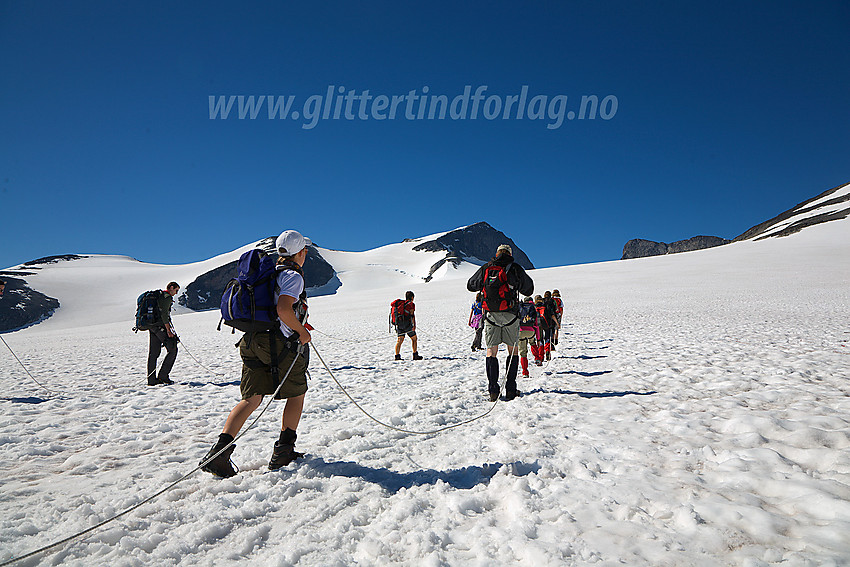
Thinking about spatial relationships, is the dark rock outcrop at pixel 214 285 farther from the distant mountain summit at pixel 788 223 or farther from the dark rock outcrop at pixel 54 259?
the distant mountain summit at pixel 788 223

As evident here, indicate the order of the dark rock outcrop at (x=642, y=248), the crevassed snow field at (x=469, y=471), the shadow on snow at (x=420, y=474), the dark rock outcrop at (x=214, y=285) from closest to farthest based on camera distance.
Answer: the crevassed snow field at (x=469, y=471)
the shadow on snow at (x=420, y=474)
the dark rock outcrop at (x=214, y=285)
the dark rock outcrop at (x=642, y=248)

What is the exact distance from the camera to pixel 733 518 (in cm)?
243

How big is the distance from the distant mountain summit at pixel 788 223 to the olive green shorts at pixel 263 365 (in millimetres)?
100021

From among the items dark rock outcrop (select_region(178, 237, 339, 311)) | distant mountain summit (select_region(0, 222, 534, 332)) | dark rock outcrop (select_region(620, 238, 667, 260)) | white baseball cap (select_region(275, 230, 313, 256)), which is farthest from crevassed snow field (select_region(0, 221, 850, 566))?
dark rock outcrop (select_region(620, 238, 667, 260))

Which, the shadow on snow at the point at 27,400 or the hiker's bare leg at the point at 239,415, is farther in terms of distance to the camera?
the shadow on snow at the point at 27,400

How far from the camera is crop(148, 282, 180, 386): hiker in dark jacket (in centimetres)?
887

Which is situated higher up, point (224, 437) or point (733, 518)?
point (224, 437)

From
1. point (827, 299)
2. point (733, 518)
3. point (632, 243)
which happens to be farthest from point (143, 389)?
point (632, 243)

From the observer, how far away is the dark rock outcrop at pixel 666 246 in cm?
15300

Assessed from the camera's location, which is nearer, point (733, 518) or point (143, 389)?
point (733, 518)

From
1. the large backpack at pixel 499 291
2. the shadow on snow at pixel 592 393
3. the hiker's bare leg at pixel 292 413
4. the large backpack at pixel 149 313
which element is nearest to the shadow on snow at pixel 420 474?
the hiker's bare leg at pixel 292 413

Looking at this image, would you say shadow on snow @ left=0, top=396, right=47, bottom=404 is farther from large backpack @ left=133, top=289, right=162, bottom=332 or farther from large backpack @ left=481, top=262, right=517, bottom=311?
large backpack @ left=481, top=262, right=517, bottom=311

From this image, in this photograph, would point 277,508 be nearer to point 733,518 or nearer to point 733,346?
point 733,518

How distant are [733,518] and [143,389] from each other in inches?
386
